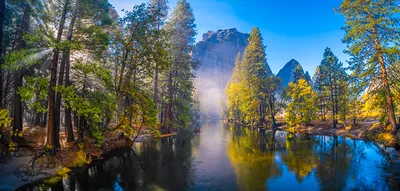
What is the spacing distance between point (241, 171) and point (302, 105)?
27989mm

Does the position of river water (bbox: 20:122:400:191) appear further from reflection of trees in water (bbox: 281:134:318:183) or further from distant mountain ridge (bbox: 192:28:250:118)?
distant mountain ridge (bbox: 192:28:250:118)

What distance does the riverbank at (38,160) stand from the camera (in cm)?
1069

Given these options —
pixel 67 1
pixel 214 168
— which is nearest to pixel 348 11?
pixel 214 168

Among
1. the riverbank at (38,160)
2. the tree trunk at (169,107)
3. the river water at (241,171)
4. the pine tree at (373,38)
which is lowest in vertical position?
the river water at (241,171)

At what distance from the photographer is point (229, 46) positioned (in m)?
178

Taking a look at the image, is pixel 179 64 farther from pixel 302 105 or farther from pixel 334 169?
pixel 334 169

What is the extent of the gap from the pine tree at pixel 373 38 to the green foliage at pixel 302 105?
1656 cm

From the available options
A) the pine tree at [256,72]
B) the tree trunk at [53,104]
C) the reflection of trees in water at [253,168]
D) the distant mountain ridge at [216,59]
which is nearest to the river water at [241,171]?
the reflection of trees in water at [253,168]

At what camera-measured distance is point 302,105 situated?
36.2 m

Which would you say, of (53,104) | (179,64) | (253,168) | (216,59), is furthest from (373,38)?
(216,59)

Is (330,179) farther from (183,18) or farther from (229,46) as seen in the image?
(229,46)

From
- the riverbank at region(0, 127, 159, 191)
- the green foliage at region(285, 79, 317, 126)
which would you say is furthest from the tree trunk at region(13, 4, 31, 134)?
the green foliage at region(285, 79, 317, 126)

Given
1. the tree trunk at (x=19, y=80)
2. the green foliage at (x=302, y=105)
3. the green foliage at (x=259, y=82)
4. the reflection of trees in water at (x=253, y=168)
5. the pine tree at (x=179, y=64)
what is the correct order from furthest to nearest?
1. the green foliage at (x=259, y=82)
2. the green foliage at (x=302, y=105)
3. the pine tree at (x=179, y=64)
4. the tree trunk at (x=19, y=80)
5. the reflection of trees in water at (x=253, y=168)

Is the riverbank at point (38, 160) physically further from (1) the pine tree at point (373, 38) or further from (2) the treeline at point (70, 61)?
(1) the pine tree at point (373, 38)
